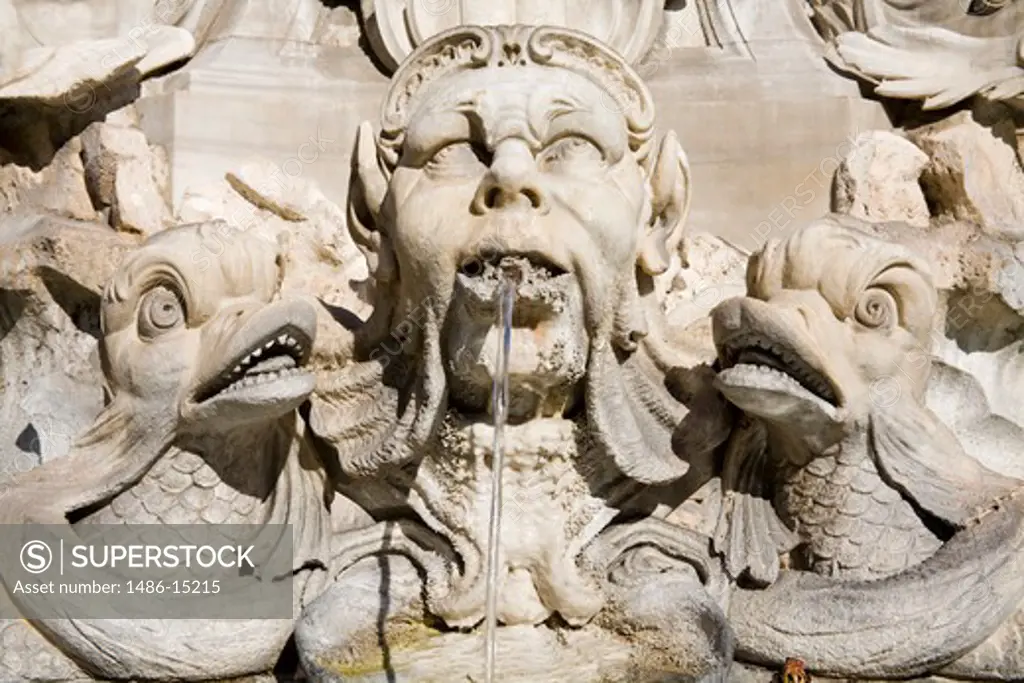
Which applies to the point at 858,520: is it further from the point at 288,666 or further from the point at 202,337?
the point at 202,337

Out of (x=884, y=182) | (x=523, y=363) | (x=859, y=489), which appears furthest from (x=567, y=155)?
(x=884, y=182)

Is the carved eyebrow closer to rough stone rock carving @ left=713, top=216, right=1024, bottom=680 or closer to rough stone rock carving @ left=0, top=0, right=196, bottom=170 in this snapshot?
rough stone rock carving @ left=713, top=216, right=1024, bottom=680

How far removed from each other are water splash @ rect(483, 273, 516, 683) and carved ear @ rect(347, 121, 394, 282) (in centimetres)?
48

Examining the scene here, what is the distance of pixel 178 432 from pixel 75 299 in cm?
93

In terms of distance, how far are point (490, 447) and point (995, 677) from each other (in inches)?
53.2

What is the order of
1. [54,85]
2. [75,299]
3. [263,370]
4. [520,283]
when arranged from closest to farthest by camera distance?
[520,283] < [263,370] < [75,299] < [54,85]

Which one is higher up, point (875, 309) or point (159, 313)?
point (875, 309)

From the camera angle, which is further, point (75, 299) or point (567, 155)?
point (75, 299)

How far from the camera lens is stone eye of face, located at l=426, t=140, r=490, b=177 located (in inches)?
171

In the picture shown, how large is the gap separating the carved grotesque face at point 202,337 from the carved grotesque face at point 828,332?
41.8 inches

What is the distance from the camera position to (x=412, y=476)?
14.7 feet

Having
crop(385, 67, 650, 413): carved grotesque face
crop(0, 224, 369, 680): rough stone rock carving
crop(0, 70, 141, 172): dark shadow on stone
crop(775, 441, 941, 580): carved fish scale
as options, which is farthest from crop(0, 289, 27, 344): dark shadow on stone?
crop(775, 441, 941, 580): carved fish scale

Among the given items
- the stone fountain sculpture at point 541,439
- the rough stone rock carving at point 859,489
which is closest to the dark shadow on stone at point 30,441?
the stone fountain sculpture at point 541,439

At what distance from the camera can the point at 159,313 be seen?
427cm
